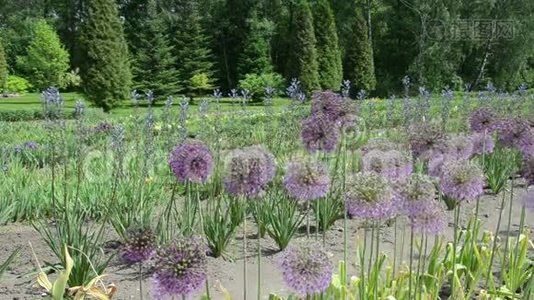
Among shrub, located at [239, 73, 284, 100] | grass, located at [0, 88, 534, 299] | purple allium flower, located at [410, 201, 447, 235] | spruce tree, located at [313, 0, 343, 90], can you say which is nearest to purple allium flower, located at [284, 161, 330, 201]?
grass, located at [0, 88, 534, 299]

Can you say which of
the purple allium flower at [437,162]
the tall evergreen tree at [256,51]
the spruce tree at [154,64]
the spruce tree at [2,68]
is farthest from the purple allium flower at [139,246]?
the tall evergreen tree at [256,51]

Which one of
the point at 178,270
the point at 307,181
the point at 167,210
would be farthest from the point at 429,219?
the point at 167,210

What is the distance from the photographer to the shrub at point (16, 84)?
3131 centimetres

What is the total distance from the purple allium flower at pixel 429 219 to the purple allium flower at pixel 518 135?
1216mm

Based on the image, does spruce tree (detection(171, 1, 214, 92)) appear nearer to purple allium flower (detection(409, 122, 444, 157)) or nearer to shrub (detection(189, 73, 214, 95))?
shrub (detection(189, 73, 214, 95))

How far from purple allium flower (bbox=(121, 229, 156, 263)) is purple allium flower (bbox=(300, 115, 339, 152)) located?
1040 millimetres

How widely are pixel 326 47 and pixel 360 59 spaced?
1726 mm

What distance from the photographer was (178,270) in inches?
71.4

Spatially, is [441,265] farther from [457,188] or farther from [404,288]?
[457,188]

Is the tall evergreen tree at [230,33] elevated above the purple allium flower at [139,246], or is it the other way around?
the tall evergreen tree at [230,33]

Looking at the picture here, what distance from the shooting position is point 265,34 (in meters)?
31.4

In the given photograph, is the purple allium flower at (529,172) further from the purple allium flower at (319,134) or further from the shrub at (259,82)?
the shrub at (259,82)

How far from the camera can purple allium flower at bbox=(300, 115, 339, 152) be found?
9.57 ft

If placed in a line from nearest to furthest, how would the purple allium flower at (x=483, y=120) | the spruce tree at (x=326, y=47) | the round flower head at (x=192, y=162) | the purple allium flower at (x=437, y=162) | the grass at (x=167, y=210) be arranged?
the round flower head at (x=192, y=162) → the grass at (x=167, y=210) → the purple allium flower at (x=437, y=162) → the purple allium flower at (x=483, y=120) → the spruce tree at (x=326, y=47)
